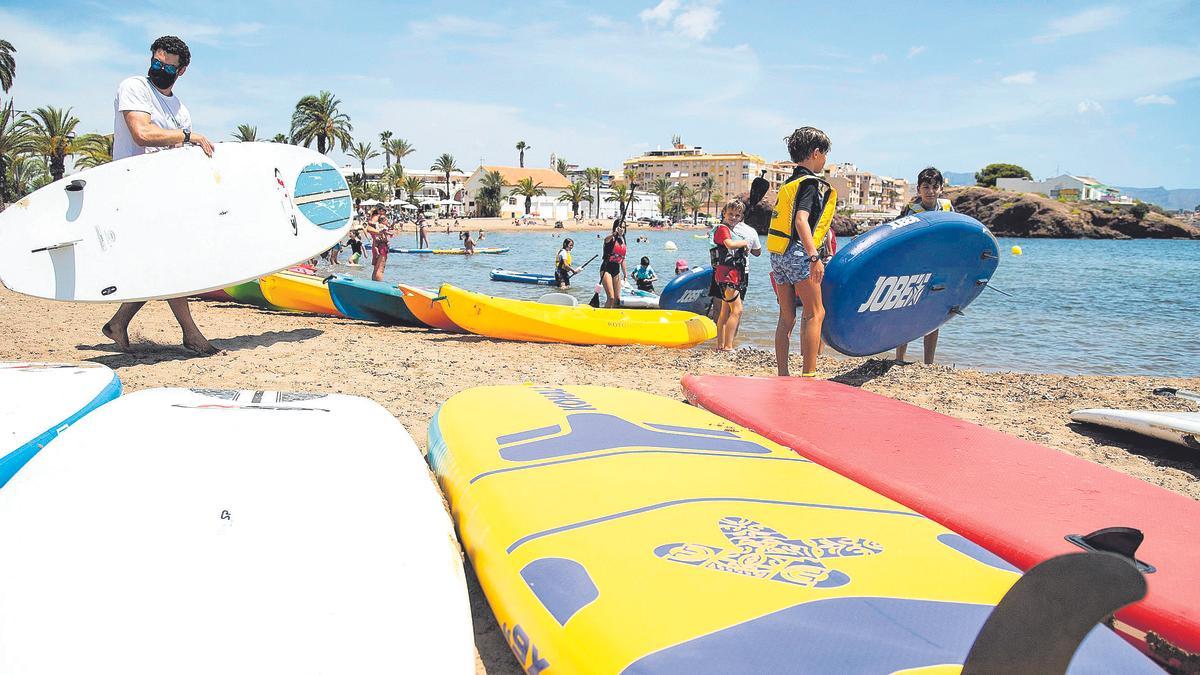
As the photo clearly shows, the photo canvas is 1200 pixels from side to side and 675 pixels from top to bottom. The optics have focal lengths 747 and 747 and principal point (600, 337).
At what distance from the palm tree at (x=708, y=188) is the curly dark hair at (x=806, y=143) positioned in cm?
10767

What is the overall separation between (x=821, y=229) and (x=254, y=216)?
3907 mm

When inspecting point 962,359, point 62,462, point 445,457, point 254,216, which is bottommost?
point 962,359

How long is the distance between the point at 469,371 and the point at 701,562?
3709 mm

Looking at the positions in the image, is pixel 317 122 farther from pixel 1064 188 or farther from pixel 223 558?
pixel 1064 188

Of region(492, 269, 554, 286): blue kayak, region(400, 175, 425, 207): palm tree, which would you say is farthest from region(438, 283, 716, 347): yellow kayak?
region(400, 175, 425, 207): palm tree

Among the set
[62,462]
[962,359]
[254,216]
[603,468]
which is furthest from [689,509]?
[962,359]

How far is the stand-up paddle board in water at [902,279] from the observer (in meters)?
4.78

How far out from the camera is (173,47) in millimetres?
4574

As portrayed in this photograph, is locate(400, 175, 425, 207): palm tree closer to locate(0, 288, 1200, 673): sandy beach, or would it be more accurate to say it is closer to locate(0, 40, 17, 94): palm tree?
locate(0, 40, 17, 94): palm tree

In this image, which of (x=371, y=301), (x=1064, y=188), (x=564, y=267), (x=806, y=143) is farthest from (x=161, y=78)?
(x=1064, y=188)

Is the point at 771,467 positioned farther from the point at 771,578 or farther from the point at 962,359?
the point at 962,359

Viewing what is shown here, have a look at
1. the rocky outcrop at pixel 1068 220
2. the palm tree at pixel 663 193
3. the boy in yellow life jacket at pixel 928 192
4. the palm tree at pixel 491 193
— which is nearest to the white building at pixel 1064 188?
the rocky outcrop at pixel 1068 220

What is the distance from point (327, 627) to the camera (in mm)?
1438

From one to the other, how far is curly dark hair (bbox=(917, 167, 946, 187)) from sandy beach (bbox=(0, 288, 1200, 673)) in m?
1.42
